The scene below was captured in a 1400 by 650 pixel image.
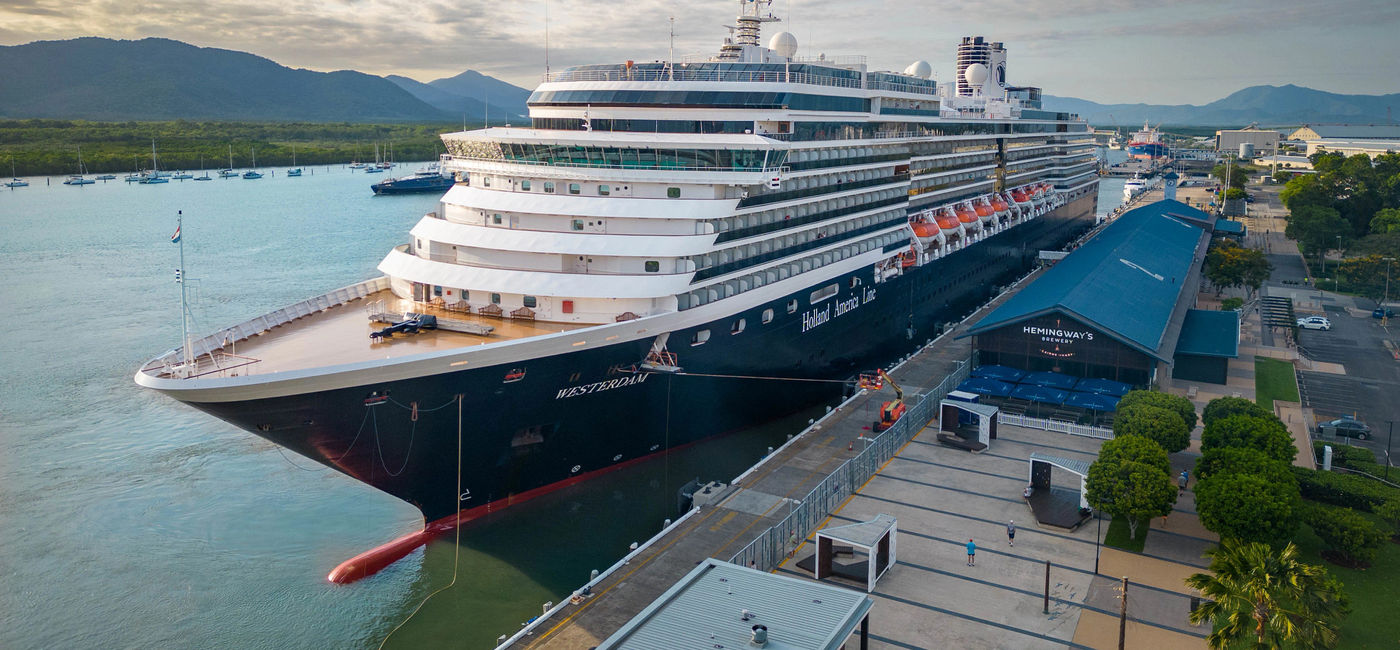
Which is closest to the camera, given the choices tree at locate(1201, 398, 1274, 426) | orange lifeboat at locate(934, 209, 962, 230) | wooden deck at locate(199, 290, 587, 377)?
wooden deck at locate(199, 290, 587, 377)

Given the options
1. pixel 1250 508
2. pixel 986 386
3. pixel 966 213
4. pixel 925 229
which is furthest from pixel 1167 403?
pixel 966 213

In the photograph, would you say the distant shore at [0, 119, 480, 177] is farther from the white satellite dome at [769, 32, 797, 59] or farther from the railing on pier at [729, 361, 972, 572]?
the railing on pier at [729, 361, 972, 572]

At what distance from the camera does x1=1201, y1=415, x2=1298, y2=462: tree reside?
24.5 metres

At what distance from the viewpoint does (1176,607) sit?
19.7m

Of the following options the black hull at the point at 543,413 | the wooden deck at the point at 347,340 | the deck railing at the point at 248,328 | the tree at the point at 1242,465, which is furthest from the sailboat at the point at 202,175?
A: the tree at the point at 1242,465

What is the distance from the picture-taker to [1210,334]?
132 ft

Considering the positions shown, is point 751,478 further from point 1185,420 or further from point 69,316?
point 69,316

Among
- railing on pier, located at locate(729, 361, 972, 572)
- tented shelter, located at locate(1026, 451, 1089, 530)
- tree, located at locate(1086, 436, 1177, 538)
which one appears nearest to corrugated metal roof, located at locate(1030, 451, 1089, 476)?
tented shelter, located at locate(1026, 451, 1089, 530)

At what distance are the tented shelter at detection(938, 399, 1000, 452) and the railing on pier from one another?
3.25 ft

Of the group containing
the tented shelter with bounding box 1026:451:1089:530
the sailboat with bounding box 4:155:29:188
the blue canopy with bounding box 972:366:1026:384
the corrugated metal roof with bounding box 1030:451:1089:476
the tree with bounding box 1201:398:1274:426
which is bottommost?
the tented shelter with bounding box 1026:451:1089:530

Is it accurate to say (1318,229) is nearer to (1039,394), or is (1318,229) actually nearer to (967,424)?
(1039,394)

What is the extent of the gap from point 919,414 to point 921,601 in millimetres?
11355

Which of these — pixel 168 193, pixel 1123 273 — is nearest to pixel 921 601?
pixel 1123 273

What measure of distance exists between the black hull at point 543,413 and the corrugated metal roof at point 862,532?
7554 mm
